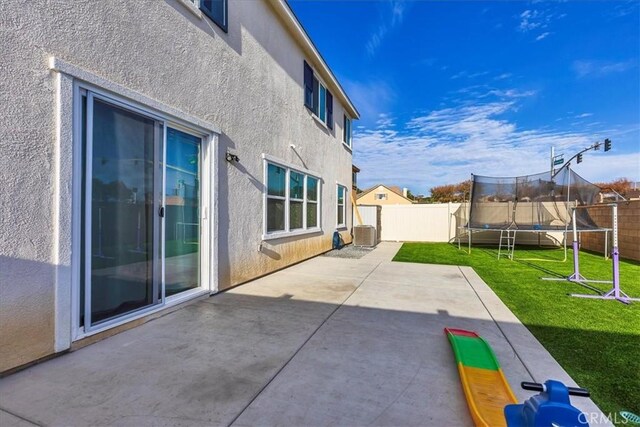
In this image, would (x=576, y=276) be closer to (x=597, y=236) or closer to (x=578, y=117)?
(x=597, y=236)

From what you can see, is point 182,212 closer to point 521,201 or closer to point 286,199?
point 286,199

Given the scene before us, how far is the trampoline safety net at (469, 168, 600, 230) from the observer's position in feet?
34.2

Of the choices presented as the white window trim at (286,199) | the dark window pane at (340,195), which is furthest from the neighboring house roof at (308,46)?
the dark window pane at (340,195)

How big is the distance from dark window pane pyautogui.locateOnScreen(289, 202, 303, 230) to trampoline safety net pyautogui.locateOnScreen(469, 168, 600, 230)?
22.4 feet

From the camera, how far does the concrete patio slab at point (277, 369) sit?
1.93 m

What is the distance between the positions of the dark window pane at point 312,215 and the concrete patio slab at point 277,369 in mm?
4428

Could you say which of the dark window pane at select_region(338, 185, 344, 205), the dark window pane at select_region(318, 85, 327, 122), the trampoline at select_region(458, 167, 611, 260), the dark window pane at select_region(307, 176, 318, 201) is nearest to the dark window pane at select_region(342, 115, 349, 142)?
the dark window pane at select_region(338, 185, 344, 205)

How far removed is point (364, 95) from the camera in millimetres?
15867

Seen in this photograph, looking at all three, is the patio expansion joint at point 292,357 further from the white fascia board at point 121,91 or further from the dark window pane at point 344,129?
the dark window pane at point 344,129

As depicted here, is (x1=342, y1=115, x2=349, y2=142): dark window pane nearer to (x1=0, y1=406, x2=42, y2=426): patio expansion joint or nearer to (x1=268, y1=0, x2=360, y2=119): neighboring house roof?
(x1=268, y1=0, x2=360, y2=119): neighboring house roof

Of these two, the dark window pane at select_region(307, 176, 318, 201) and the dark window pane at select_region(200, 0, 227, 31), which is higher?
the dark window pane at select_region(200, 0, 227, 31)

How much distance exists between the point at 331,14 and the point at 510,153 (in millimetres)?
15675

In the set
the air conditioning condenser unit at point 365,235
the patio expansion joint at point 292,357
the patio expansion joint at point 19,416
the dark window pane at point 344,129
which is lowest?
the patio expansion joint at point 292,357

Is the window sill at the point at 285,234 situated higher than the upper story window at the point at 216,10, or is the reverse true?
the upper story window at the point at 216,10
